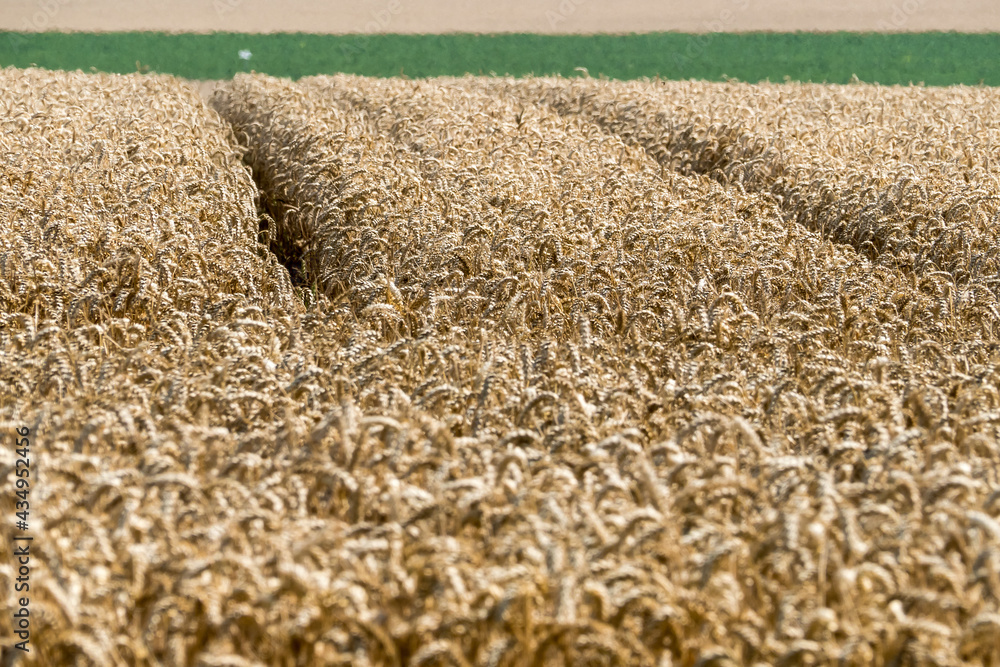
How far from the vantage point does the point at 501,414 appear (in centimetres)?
376

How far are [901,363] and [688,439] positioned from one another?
1475 mm

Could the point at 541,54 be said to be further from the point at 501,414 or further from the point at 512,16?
the point at 501,414

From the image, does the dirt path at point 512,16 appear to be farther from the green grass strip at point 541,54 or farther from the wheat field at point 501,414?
the wheat field at point 501,414

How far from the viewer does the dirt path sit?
39.2 m

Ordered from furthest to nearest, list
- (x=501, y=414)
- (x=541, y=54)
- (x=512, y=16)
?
1. (x=512, y=16)
2. (x=541, y=54)
3. (x=501, y=414)

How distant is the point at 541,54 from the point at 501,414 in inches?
1271

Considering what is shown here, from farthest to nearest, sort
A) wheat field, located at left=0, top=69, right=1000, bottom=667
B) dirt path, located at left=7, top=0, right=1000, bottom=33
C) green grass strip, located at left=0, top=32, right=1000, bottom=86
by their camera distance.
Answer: dirt path, located at left=7, top=0, right=1000, bottom=33, green grass strip, located at left=0, top=32, right=1000, bottom=86, wheat field, located at left=0, top=69, right=1000, bottom=667

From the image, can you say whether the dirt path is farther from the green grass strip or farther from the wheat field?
the wheat field

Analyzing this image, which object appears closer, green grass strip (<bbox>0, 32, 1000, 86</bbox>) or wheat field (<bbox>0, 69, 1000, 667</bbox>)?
wheat field (<bbox>0, 69, 1000, 667</bbox>)

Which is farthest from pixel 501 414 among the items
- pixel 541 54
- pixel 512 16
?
pixel 512 16

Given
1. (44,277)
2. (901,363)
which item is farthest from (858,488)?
(44,277)

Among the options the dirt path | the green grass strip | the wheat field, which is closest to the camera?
the wheat field

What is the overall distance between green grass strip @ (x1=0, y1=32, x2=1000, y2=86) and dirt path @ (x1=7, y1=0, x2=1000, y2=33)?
2102 mm

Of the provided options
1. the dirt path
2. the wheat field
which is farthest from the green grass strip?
the wheat field
